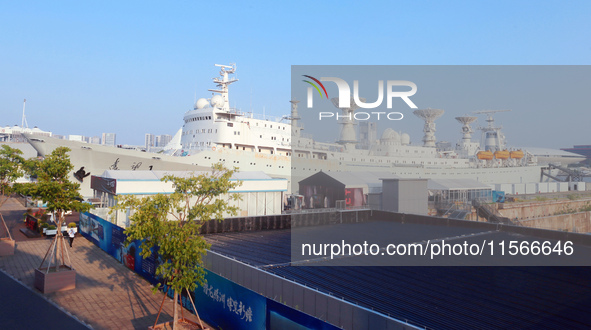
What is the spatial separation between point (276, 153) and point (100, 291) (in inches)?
1180

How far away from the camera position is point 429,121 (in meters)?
56.1

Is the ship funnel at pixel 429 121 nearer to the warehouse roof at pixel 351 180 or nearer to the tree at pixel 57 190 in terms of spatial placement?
the warehouse roof at pixel 351 180

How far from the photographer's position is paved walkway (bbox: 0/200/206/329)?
7531 millimetres

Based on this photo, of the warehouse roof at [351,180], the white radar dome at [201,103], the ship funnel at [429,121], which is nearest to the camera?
the warehouse roof at [351,180]

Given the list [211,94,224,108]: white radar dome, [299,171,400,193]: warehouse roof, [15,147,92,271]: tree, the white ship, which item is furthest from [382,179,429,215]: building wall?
[211,94,224,108]: white radar dome

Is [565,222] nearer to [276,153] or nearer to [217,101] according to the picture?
[276,153]

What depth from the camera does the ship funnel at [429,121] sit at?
5505 centimetres

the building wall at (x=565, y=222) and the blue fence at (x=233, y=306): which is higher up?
the blue fence at (x=233, y=306)

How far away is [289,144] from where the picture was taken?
133 feet

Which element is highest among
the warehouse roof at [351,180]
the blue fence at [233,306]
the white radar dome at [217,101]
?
the white radar dome at [217,101]

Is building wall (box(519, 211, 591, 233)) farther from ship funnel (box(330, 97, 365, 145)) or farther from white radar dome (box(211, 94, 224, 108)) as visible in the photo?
white radar dome (box(211, 94, 224, 108))

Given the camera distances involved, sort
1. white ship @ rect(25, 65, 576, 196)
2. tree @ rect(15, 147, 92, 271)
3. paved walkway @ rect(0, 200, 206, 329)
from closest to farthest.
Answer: paved walkway @ rect(0, 200, 206, 329)
tree @ rect(15, 147, 92, 271)
white ship @ rect(25, 65, 576, 196)

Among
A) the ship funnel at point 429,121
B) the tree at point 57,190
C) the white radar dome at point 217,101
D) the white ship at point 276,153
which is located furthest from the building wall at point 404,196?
the ship funnel at point 429,121

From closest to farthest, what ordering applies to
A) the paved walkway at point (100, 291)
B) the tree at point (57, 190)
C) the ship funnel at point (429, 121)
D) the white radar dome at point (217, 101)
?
the paved walkway at point (100, 291), the tree at point (57, 190), the white radar dome at point (217, 101), the ship funnel at point (429, 121)
